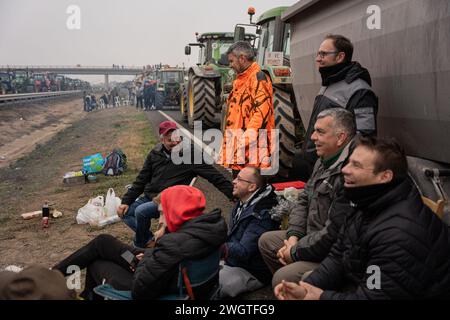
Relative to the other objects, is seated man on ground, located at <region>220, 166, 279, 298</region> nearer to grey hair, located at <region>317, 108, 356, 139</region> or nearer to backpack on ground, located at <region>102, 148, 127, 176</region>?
grey hair, located at <region>317, 108, 356, 139</region>

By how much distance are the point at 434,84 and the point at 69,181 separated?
6.92 m

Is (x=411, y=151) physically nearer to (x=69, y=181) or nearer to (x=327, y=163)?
(x=327, y=163)

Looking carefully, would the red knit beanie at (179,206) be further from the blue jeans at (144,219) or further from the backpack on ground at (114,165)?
the backpack on ground at (114,165)

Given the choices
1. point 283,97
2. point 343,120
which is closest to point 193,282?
point 343,120

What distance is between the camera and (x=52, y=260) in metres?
4.67

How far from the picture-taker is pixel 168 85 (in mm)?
24297

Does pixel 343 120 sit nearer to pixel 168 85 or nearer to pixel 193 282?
pixel 193 282

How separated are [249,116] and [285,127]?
1.31 m

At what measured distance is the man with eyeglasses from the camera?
314cm

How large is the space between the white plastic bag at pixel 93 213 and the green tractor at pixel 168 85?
19.0 m

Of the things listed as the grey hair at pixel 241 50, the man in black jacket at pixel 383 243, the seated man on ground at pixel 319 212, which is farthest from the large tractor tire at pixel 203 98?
the man in black jacket at pixel 383 243

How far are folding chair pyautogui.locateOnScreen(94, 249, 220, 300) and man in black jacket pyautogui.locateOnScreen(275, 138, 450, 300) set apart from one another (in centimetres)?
46

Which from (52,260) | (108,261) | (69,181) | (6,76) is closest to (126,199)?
(52,260)

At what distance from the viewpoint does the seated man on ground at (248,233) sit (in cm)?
338
